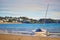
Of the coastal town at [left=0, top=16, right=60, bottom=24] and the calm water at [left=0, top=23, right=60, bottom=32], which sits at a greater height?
the coastal town at [left=0, top=16, right=60, bottom=24]

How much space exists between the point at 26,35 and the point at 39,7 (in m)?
0.47

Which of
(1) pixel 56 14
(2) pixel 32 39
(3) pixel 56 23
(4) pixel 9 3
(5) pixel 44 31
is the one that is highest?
(4) pixel 9 3

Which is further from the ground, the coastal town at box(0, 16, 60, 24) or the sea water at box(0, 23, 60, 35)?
the coastal town at box(0, 16, 60, 24)

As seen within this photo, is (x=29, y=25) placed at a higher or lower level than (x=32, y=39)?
higher

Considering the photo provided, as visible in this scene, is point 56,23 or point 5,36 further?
point 5,36

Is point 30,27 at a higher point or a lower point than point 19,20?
lower

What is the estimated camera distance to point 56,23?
74.3 inches

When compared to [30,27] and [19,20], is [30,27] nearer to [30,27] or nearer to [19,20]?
[30,27]

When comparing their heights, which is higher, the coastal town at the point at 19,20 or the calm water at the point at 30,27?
the coastal town at the point at 19,20

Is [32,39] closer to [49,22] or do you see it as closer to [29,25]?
[29,25]

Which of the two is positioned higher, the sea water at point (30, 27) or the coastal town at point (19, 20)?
the coastal town at point (19, 20)

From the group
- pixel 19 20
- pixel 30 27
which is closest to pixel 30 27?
pixel 30 27

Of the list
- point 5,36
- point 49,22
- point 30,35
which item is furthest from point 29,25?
point 5,36

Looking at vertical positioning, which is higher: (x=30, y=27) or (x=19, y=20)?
(x=19, y=20)
